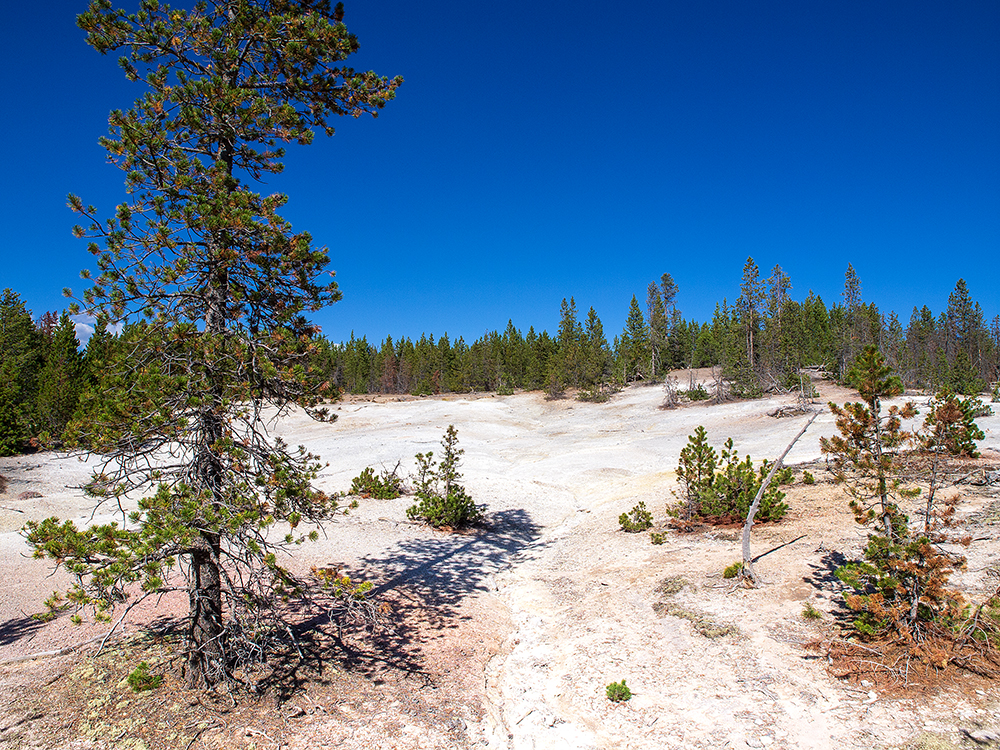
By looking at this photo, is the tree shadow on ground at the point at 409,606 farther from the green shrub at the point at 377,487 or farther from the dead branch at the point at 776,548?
the dead branch at the point at 776,548

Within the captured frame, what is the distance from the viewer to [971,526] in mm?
8203

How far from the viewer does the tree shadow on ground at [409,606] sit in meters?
5.77

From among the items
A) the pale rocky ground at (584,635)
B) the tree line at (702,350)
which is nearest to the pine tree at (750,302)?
the tree line at (702,350)

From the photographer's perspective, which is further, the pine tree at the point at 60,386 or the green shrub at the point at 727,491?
the pine tree at the point at 60,386

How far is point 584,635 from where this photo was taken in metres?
6.73

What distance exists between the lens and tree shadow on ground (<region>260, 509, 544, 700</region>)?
227 inches

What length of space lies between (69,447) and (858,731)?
7.13 metres

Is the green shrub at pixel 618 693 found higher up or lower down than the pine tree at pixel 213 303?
lower down

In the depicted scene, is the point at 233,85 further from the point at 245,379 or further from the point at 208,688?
the point at 208,688

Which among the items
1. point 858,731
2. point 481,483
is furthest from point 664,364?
point 858,731

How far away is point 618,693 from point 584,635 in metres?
1.51

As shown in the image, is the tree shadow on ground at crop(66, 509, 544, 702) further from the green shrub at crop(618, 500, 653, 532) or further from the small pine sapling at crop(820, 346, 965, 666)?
the small pine sapling at crop(820, 346, 965, 666)

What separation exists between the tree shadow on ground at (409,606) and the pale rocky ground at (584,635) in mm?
53

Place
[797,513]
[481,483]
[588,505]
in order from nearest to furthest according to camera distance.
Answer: [797,513] < [588,505] < [481,483]
